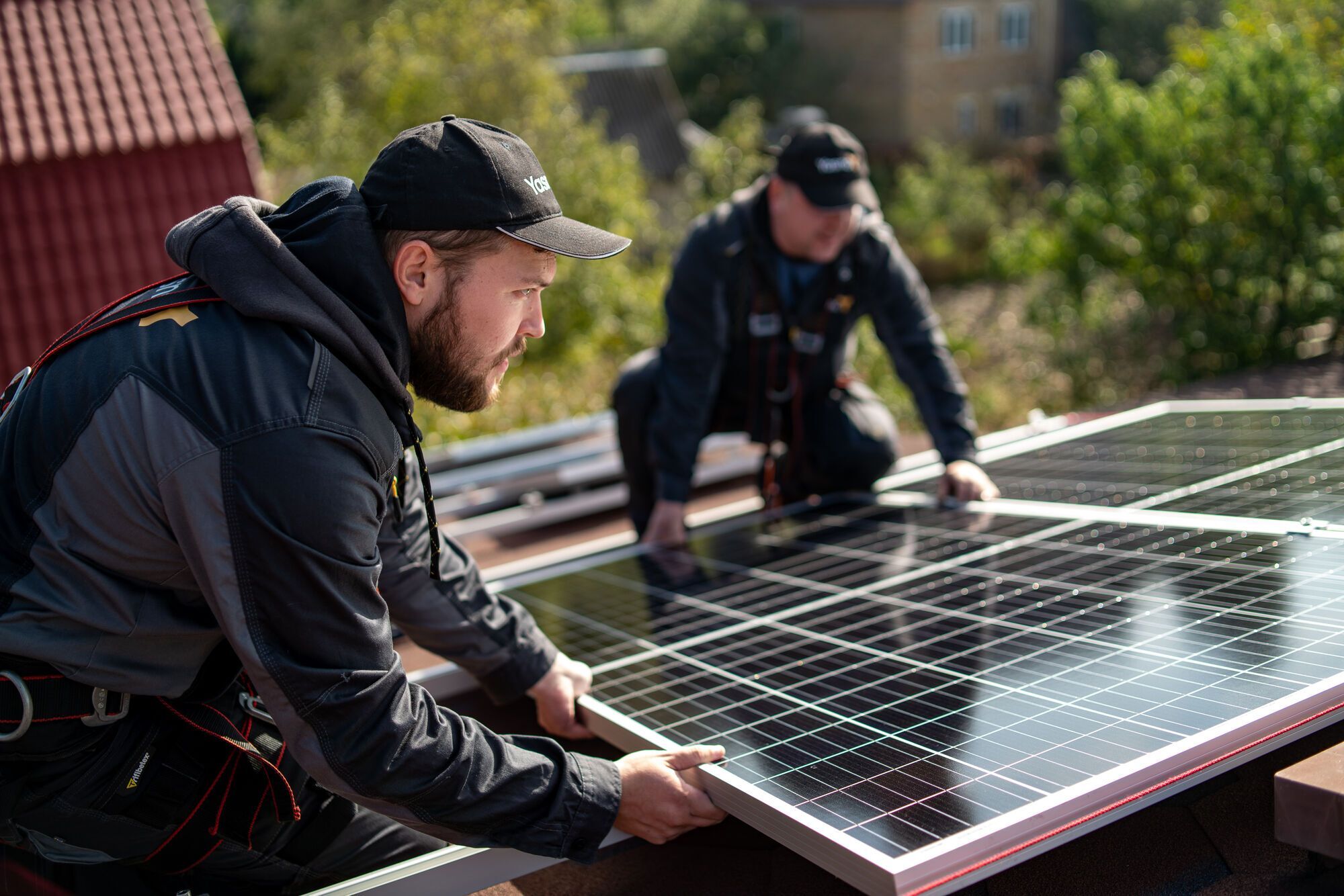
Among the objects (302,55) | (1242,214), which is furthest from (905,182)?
(1242,214)

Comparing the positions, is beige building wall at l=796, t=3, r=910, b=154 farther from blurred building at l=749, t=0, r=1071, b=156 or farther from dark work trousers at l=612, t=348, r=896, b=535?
dark work trousers at l=612, t=348, r=896, b=535

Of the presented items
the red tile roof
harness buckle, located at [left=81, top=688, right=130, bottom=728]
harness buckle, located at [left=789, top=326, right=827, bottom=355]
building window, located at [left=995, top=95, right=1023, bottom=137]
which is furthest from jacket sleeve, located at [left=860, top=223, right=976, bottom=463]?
building window, located at [left=995, top=95, right=1023, bottom=137]

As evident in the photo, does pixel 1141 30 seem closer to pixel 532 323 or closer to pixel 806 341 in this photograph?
pixel 806 341

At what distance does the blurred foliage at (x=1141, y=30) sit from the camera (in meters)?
42.6

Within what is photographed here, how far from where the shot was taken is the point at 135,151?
13484mm

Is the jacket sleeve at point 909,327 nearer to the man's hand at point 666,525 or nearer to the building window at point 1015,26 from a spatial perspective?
the man's hand at point 666,525

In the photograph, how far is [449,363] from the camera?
285 cm

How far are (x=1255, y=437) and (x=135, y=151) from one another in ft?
40.8

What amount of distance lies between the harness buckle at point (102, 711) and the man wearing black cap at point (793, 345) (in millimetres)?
2888

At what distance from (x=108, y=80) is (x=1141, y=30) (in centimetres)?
3985

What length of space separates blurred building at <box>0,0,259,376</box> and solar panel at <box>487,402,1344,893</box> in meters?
10.6

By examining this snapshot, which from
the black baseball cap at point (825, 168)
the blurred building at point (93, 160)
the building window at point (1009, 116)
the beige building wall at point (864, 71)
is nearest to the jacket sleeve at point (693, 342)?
the black baseball cap at point (825, 168)

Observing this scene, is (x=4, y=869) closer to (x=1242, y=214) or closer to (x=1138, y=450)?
(x=1138, y=450)

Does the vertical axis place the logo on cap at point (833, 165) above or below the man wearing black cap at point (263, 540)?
above
